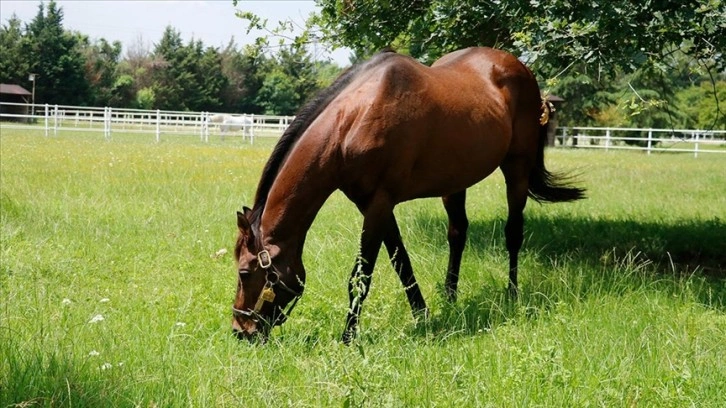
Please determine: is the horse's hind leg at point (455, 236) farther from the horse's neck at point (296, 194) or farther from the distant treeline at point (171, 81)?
the distant treeline at point (171, 81)

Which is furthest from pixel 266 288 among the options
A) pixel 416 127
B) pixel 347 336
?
pixel 416 127

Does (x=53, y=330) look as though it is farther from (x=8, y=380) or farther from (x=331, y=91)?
(x=331, y=91)

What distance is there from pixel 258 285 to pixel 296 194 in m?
0.56

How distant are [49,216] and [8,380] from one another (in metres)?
4.44

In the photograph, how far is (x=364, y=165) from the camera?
12.6 feet

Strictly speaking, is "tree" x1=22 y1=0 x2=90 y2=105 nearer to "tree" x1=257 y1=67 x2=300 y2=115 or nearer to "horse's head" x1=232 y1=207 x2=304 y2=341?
"tree" x1=257 y1=67 x2=300 y2=115

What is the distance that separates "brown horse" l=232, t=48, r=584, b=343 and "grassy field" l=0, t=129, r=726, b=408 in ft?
0.85

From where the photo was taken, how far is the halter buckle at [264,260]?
3.70m

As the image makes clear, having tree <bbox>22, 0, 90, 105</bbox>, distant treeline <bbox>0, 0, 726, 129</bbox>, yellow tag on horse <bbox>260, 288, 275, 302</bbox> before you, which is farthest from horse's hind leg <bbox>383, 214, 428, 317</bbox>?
tree <bbox>22, 0, 90, 105</bbox>

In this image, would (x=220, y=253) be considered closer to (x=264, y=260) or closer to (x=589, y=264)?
(x=264, y=260)

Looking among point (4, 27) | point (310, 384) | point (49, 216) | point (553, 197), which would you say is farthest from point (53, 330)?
point (4, 27)

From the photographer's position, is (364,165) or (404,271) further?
(404,271)

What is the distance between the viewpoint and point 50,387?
2.62 metres

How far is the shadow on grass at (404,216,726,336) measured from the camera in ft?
13.9
